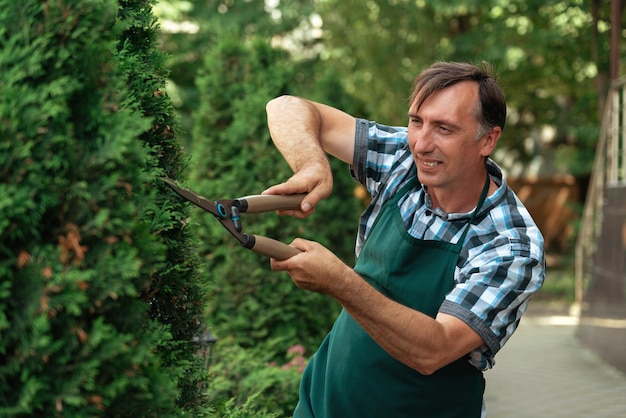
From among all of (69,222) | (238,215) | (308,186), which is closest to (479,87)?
(308,186)

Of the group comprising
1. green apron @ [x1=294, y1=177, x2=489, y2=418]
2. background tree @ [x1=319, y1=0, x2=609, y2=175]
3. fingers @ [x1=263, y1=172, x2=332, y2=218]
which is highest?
fingers @ [x1=263, y1=172, x2=332, y2=218]

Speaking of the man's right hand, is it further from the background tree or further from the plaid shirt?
the background tree

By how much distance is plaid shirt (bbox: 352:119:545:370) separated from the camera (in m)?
2.75

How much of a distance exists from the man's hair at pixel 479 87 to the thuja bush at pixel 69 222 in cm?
134

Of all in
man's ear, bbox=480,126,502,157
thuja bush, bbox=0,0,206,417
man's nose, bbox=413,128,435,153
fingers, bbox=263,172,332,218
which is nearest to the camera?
thuja bush, bbox=0,0,206,417

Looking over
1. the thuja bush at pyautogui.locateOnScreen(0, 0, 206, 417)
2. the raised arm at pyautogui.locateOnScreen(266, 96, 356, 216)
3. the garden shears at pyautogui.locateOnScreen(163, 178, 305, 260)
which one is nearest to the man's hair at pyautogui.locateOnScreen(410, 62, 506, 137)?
the raised arm at pyautogui.locateOnScreen(266, 96, 356, 216)

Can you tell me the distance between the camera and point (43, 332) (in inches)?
67.8

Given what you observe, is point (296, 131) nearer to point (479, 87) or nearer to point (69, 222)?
point (479, 87)

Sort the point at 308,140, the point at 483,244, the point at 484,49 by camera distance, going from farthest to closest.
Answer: the point at 484,49 → the point at 308,140 → the point at 483,244

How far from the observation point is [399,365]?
292 cm

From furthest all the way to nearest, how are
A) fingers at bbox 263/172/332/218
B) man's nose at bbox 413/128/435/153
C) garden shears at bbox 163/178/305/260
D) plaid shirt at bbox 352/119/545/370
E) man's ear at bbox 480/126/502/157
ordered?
man's ear at bbox 480/126/502/157 < man's nose at bbox 413/128/435/153 < plaid shirt at bbox 352/119/545/370 < fingers at bbox 263/172/332/218 < garden shears at bbox 163/178/305/260

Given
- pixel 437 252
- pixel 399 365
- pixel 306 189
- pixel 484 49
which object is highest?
pixel 306 189

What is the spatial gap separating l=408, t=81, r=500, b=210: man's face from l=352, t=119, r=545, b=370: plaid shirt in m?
0.10

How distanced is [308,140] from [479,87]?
626mm
